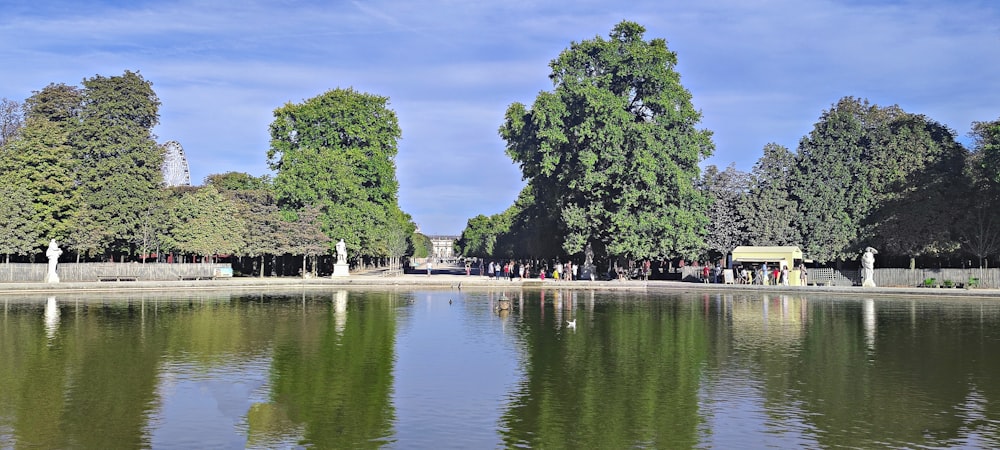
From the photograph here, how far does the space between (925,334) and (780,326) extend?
464cm

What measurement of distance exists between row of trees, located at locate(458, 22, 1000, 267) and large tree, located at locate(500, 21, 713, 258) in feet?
0.33

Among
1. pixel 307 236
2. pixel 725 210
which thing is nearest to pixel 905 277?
pixel 725 210

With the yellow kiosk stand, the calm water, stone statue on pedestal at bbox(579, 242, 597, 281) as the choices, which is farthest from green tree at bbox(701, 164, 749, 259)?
the calm water

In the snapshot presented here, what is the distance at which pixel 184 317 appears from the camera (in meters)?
33.3

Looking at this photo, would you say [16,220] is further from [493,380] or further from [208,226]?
[493,380]

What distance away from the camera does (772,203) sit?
6388 cm

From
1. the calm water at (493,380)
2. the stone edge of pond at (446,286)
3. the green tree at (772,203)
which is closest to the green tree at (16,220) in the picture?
the stone edge of pond at (446,286)

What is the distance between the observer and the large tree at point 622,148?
58312mm

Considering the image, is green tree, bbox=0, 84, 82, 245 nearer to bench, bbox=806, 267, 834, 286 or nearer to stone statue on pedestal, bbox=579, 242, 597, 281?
stone statue on pedestal, bbox=579, 242, 597, 281

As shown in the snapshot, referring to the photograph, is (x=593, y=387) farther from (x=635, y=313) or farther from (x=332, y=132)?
(x=332, y=132)

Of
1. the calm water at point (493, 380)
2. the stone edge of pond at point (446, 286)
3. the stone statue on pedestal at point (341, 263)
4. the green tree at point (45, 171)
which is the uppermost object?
the green tree at point (45, 171)

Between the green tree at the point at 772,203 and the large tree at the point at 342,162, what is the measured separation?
93.4 ft

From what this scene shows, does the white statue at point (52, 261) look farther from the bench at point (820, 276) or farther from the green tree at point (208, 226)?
the bench at point (820, 276)

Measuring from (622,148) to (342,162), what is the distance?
21.9 m
